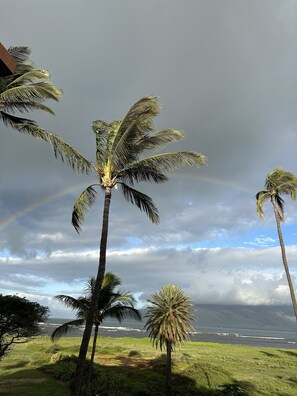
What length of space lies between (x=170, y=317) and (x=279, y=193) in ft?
50.6

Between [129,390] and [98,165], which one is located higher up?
[98,165]

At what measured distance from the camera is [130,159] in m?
16.9

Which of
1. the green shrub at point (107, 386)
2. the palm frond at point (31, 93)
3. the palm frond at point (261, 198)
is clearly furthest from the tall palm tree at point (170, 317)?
the palm frond at point (31, 93)

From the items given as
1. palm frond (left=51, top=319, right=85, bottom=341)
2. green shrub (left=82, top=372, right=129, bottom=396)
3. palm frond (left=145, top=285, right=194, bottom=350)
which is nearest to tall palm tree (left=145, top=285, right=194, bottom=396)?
palm frond (left=145, top=285, right=194, bottom=350)

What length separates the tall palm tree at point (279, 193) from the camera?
31250 mm

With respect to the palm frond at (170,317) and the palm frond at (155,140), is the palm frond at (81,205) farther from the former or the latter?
Result: the palm frond at (170,317)

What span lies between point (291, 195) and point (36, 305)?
83.8ft

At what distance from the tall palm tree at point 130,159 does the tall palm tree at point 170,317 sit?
17425 millimetres

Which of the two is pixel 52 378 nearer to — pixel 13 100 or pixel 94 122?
pixel 94 122

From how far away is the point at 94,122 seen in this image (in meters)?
18.3

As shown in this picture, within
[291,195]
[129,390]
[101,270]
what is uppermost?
[291,195]

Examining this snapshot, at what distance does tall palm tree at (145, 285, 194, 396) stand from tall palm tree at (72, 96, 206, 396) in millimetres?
17425

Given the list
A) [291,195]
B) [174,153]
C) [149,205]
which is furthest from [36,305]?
[291,195]

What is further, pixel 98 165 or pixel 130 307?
pixel 130 307
